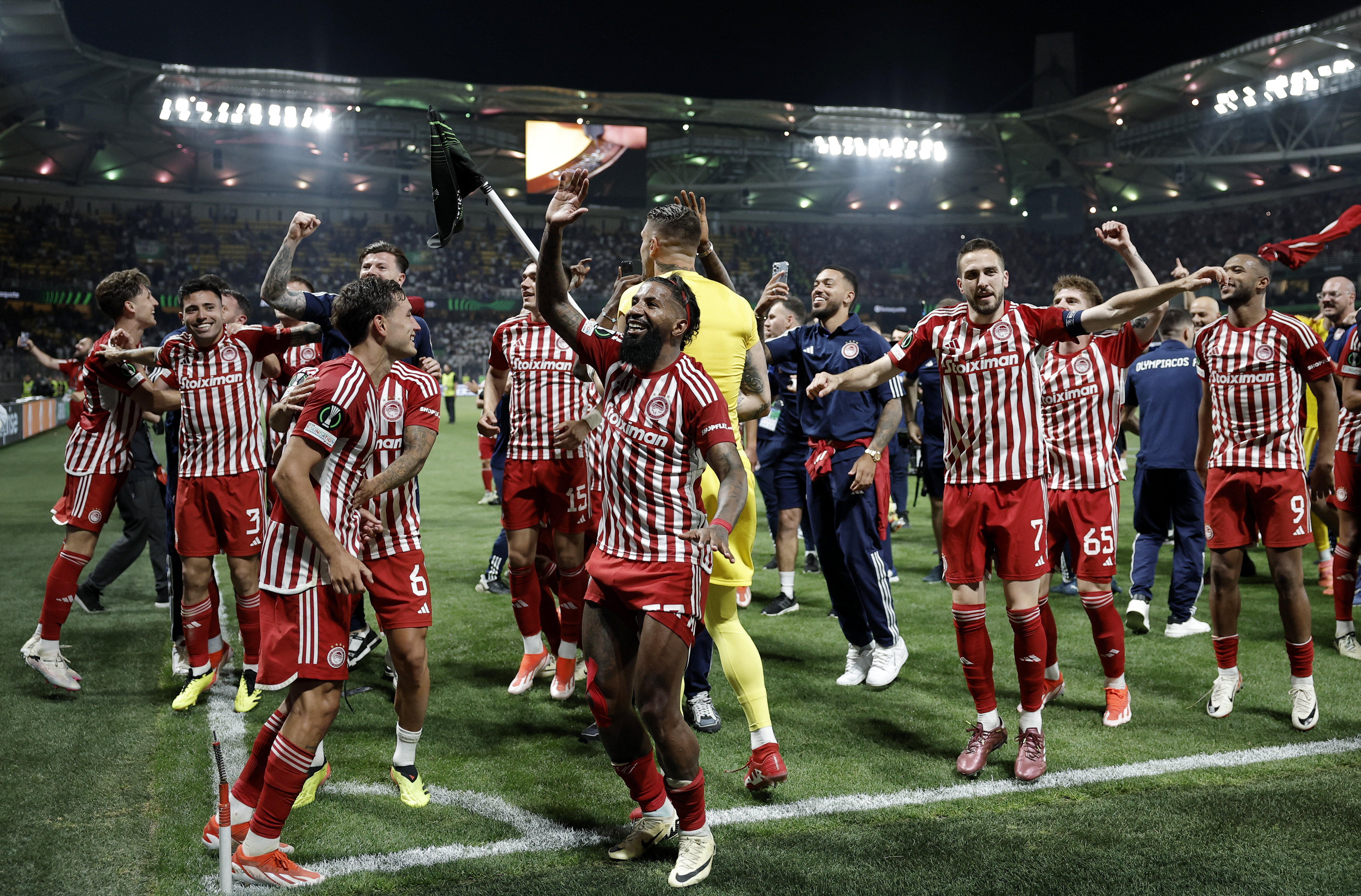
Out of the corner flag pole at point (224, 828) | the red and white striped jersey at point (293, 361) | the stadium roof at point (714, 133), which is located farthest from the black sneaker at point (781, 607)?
the stadium roof at point (714, 133)

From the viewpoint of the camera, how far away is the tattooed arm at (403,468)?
11.9 ft

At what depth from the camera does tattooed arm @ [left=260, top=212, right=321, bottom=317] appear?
14.9 ft

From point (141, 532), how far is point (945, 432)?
20.1ft

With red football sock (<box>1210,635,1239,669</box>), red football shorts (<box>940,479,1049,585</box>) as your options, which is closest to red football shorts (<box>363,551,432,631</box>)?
red football shorts (<box>940,479,1049,585</box>)

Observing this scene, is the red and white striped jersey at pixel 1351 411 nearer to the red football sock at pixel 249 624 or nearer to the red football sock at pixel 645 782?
the red football sock at pixel 645 782

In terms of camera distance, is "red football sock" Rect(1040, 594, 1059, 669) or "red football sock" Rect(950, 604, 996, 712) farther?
"red football sock" Rect(1040, 594, 1059, 669)

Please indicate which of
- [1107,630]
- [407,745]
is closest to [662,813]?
[407,745]

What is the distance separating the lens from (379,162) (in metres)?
43.9

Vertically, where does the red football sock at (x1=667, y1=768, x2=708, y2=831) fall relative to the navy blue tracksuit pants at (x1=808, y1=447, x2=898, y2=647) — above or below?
below

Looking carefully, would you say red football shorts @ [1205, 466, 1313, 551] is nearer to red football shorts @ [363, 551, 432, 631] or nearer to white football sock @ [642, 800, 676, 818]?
white football sock @ [642, 800, 676, 818]

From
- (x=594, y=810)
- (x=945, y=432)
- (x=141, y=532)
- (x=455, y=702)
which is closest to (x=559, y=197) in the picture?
(x=945, y=432)

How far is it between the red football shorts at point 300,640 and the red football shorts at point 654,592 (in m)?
0.91

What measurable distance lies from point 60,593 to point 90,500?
0.56 meters

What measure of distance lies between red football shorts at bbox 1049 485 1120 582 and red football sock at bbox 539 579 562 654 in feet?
9.09
